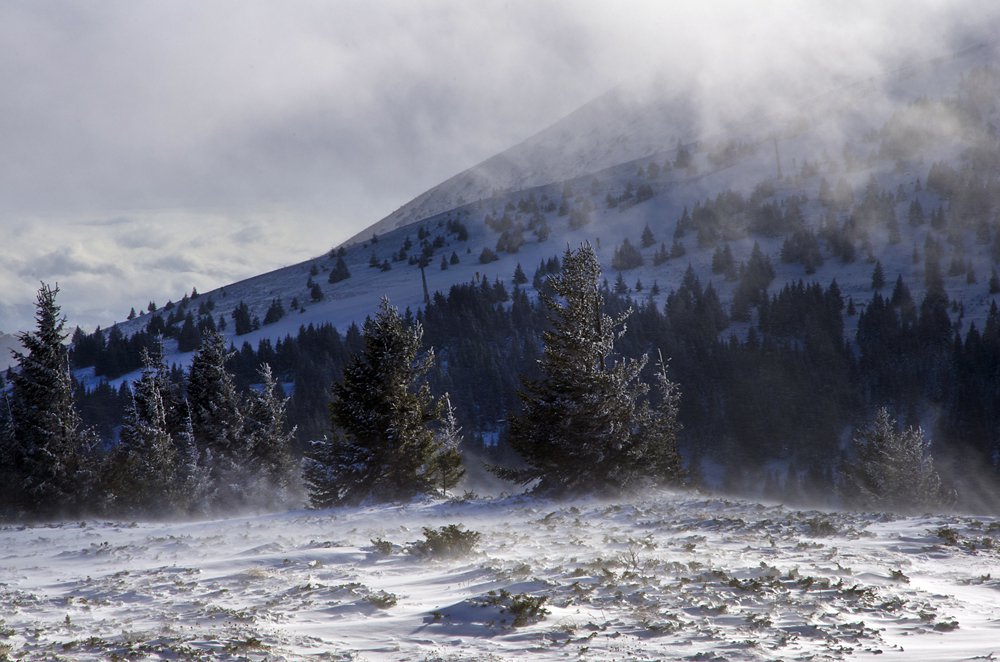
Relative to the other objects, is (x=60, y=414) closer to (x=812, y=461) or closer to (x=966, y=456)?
(x=812, y=461)

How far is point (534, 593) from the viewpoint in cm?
970

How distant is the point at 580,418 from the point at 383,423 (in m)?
7.37

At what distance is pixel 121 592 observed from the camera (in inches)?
406

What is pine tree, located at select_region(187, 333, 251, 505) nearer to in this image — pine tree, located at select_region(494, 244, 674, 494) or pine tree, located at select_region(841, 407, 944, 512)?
pine tree, located at select_region(494, 244, 674, 494)

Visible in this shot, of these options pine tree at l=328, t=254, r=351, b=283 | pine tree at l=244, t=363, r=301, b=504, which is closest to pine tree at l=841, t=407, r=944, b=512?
pine tree at l=244, t=363, r=301, b=504

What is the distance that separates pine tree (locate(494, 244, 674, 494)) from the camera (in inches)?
901

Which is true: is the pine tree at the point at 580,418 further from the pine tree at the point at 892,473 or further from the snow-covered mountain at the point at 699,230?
the snow-covered mountain at the point at 699,230

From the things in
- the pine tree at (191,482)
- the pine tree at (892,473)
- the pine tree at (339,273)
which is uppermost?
the pine tree at (339,273)

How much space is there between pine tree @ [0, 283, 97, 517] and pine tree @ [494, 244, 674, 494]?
22366mm

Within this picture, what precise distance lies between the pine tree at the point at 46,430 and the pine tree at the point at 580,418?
2237 cm

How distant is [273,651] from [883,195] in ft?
536

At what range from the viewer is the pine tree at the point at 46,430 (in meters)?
33.4

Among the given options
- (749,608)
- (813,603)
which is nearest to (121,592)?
(749,608)

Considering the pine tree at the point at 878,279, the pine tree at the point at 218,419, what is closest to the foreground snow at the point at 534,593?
the pine tree at the point at 218,419
